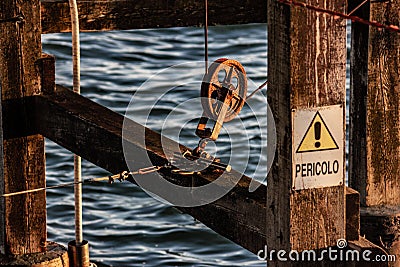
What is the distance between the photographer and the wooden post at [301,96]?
10.9ft

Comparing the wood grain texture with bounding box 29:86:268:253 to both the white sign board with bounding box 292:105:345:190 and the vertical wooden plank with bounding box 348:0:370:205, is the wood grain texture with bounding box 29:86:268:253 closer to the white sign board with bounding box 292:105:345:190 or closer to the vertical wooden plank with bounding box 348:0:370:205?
the white sign board with bounding box 292:105:345:190

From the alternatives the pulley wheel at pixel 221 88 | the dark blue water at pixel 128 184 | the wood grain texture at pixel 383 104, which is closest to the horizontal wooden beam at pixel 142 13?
the wood grain texture at pixel 383 104

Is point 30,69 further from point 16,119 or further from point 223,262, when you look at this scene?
point 223,262

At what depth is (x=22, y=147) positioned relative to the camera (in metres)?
4.98

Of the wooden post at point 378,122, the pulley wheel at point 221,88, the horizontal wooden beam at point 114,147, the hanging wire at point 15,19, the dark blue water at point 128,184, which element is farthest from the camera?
the dark blue water at point 128,184

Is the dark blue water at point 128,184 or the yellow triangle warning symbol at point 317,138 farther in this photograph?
the dark blue water at point 128,184

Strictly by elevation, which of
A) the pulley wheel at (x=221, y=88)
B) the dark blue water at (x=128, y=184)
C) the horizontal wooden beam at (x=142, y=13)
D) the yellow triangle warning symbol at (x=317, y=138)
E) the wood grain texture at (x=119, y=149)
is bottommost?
the dark blue water at (x=128, y=184)

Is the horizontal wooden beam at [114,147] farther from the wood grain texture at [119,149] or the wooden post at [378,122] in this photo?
the wooden post at [378,122]

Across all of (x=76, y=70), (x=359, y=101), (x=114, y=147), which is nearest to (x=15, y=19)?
(x=76, y=70)

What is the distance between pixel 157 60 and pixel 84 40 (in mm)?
1163

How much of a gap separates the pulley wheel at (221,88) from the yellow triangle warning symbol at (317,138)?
62 centimetres

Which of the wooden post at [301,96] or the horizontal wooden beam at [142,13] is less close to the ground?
the horizontal wooden beam at [142,13]

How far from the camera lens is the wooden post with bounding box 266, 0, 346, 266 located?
334 cm

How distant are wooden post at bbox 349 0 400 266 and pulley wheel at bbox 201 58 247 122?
3.86ft
